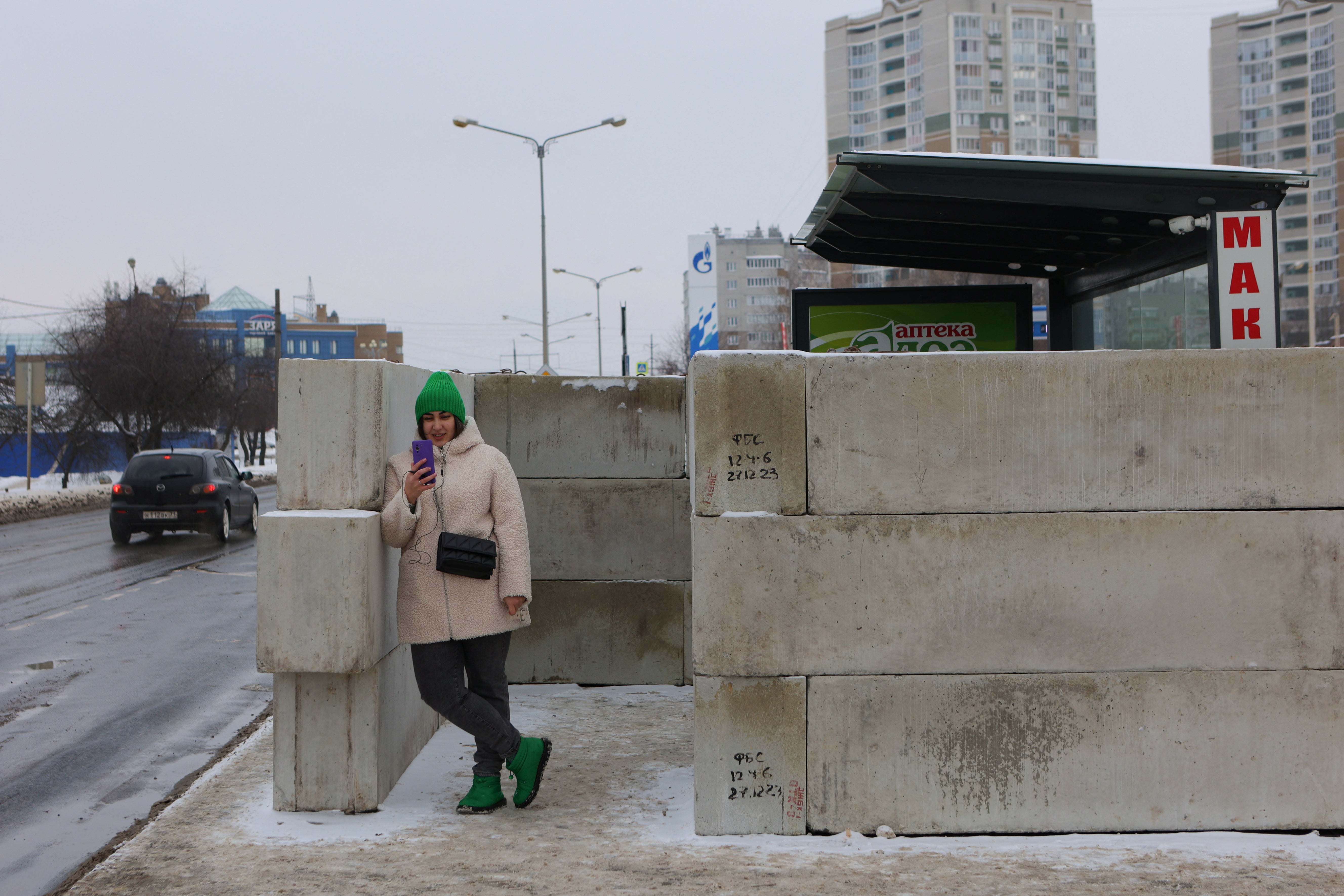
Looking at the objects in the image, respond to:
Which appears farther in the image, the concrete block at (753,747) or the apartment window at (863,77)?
the apartment window at (863,77)

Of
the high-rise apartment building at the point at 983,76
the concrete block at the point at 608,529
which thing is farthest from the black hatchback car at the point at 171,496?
the high-rise apartment building at the point at 983,76

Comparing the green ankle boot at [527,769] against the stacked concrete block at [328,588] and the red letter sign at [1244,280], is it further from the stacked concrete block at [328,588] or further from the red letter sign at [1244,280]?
the red letter sign at [1244,280]

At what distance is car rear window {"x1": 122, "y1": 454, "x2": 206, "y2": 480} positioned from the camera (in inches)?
755

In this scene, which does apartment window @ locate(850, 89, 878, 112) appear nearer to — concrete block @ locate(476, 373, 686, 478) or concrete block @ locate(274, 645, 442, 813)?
concrete block @ locate(476, 373, 686, 478)

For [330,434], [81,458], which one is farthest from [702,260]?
[81,458]

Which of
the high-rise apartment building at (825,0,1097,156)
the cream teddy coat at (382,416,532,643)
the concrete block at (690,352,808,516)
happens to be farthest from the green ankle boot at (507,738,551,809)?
the high-rise apartment building at (825,0,1097,156)

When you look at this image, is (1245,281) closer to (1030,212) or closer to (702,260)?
(1030,212)

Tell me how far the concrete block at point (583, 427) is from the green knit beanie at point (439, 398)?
236 centimetres

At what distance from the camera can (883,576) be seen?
434 cm

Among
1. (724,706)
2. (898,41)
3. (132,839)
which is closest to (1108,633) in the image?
(724,706)

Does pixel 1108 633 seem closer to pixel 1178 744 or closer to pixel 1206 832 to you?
pixel 1178 744

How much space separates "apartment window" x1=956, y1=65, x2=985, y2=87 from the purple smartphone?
11725cm

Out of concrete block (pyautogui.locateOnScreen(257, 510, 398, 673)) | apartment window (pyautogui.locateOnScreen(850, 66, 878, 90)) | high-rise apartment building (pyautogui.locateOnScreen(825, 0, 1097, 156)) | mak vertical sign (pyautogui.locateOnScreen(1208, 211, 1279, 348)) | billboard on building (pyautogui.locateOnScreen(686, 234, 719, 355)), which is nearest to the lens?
concrete block (pyautogui.locateOnScreen(257, 510, 398, 673))

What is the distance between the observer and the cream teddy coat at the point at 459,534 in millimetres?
4617
